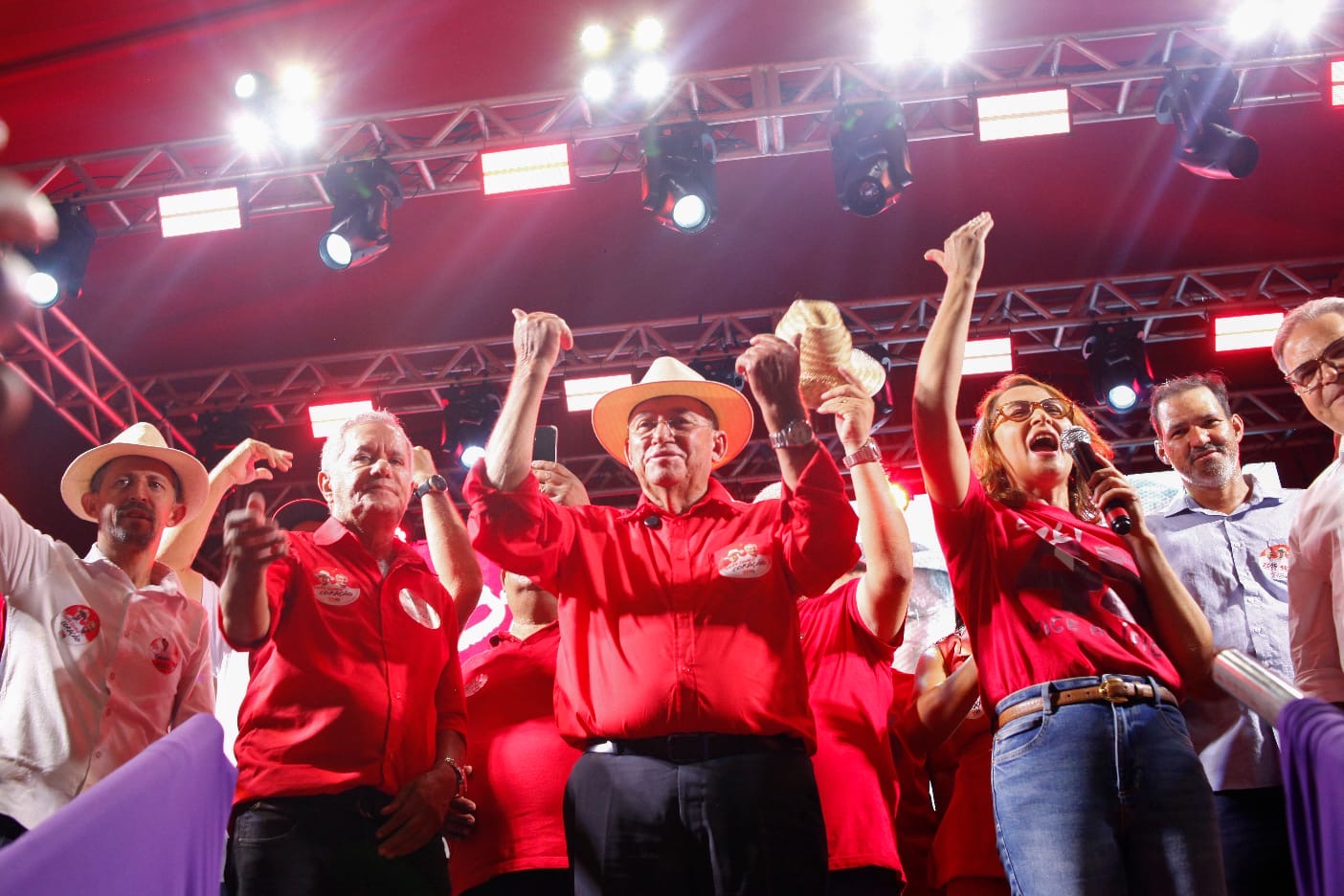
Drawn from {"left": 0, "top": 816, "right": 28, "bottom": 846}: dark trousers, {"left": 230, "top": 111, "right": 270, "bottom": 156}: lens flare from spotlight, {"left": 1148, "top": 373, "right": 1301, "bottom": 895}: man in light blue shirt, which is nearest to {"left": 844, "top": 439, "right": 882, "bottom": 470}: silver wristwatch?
{"left": 1148, "top": 373, "right": 1301, "bottom": 895}: man in light blue shirt

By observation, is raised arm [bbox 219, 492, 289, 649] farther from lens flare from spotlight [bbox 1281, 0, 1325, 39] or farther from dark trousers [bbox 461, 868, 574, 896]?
lens flare from spotlight [bbox 1281, 0, 1325, 39]

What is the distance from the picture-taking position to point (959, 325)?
106 inches

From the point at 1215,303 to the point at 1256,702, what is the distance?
24.4ft

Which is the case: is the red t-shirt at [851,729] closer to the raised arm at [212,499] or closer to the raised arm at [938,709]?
the raised arm at [938,709]

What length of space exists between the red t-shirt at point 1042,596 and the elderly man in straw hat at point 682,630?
1.04ft

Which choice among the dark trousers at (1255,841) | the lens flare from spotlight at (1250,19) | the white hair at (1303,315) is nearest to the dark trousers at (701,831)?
the dark trousers at (1255,841)

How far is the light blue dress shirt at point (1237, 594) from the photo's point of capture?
9.31ft

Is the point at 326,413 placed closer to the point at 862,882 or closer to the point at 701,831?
the point at 862,882

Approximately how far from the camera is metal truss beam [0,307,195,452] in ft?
26.8

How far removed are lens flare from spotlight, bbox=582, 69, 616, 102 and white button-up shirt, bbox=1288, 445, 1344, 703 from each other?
477 cm

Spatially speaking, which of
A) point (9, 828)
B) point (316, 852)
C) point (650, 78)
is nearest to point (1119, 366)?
point (650, 78)

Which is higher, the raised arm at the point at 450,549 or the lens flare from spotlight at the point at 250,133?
the lens flare from spotlight at the point at 250,133

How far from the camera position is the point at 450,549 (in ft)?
11.3

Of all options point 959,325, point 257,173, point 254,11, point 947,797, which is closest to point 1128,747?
point 959,325
